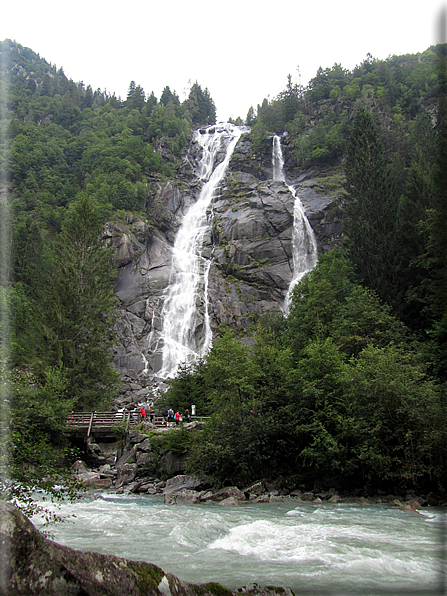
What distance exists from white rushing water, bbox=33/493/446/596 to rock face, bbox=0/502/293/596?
3507 mm

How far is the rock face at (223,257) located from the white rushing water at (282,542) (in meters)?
29.2

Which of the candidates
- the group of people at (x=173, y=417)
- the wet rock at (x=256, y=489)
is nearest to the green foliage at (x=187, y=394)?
the group of people at (x=173, y=417)

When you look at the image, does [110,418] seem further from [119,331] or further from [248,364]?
[119,331]

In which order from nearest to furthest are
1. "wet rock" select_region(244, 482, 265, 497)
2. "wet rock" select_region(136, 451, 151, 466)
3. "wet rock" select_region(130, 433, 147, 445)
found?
"wet rock" select_region(244, 482, 265, 497), "wet rock" select_region(136, 451, 151, 466), "wet rock" select_region(130, 433, 147, 445)

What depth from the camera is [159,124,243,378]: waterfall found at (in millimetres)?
50750

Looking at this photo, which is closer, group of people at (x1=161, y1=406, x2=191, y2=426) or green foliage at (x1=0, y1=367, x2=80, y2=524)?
green foliage at (x1=0, y1=367, x2=80, y2=524)

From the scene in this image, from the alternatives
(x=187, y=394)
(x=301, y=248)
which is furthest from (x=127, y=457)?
(x=301, y=248)

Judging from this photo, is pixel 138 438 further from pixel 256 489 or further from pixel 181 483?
pixel 256 489

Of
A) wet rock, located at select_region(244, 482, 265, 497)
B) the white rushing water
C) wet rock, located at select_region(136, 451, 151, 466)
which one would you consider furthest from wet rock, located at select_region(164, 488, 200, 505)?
wet rock, located at select_region(136, 451, 151, 466)

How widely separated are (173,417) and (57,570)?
93.7 ft

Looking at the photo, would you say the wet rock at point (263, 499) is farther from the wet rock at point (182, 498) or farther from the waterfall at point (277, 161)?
the waterfall at point (277, 161)

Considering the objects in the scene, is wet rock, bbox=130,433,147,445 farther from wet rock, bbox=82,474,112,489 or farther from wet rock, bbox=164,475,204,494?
wet rock, bbox=164,475,204,494

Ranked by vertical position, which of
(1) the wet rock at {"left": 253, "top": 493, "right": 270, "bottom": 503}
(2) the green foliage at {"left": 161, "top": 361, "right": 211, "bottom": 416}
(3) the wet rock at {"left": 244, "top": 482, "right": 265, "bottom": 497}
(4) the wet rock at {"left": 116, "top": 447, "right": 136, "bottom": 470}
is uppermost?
(2) the green foliage at {"left": 161, "top": 361, "right": 211, "bottom": 416}

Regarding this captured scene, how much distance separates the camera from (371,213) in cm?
3909
